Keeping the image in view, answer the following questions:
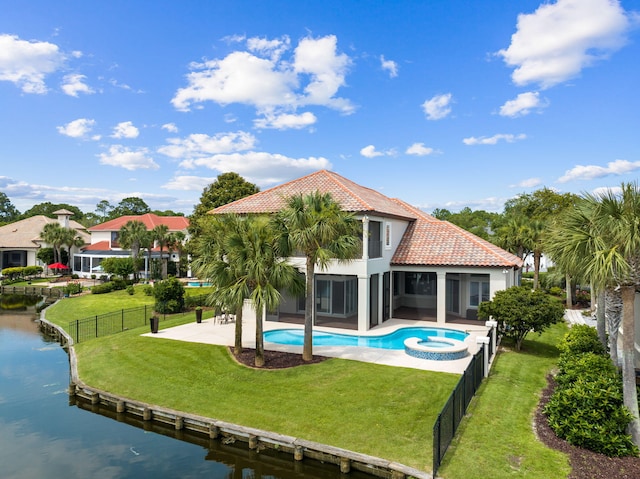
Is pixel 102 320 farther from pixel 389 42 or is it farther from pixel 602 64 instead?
pixel 602 64

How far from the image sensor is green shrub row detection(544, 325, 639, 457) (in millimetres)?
9320

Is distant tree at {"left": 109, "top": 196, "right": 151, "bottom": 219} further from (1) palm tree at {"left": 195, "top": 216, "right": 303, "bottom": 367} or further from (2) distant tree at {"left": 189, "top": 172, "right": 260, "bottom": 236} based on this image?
(1) palm tree at {"left": 195, "top": 216, "right": 303, "bottom": 367}

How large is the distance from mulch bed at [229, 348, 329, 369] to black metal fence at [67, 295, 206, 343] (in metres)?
9.79

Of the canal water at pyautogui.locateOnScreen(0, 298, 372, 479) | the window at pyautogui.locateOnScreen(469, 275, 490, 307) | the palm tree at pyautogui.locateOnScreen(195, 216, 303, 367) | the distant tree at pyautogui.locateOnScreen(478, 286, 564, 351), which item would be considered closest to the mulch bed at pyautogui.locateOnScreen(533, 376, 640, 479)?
the canal water at pyautogui.locateOnScreen(0, 298, 372, 479)

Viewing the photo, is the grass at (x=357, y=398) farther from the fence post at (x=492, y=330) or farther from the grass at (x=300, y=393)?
the fence post at (x=492, y=330)

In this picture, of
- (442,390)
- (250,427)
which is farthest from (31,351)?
(442,390)

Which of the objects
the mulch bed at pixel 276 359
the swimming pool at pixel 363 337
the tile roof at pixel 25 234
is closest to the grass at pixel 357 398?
the mulch bed at pixel 276 359

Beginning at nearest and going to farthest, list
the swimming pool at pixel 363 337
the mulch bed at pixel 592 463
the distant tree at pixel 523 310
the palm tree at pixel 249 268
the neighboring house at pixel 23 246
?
the mulch bed at pixel 592 463, the palm tree at pixel 249 268, the distant tree at pixel 523 310, the swimming pool at pixel 363 337, the neighboring house at pixel 23 246

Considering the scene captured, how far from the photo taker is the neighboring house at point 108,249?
174 ft

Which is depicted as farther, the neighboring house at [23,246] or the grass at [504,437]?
the neighboring house at [23,246]

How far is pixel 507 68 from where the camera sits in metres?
23.1

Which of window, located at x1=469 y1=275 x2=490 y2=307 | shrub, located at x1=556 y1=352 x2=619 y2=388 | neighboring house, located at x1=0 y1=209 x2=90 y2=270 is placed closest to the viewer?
shrub, located at x1=556 y1=352 x2=619 y2=388

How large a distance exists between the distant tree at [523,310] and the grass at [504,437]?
2.07 m

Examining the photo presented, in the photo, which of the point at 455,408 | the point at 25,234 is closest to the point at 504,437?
the point at 455,408
